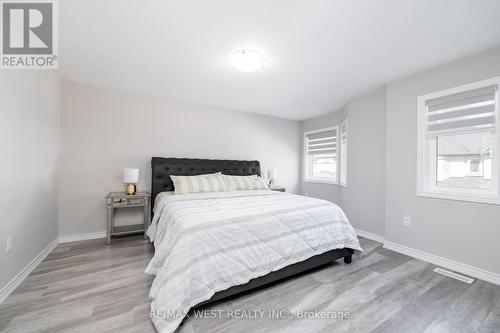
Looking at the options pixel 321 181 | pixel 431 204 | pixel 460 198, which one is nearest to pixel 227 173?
pixel 321 181

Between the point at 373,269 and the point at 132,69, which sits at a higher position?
the point at 132,69

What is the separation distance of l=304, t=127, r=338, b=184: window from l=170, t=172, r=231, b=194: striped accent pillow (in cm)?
242

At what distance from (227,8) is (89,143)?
2806 mm

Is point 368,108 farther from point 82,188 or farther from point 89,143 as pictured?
point 82,188

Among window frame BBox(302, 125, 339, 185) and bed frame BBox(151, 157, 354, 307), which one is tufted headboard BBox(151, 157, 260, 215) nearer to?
bed frame BBox(151, 157, 354, 307)

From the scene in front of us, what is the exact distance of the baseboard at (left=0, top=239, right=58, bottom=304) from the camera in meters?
1.64

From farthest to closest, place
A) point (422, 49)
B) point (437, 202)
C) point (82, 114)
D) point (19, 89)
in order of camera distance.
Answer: point (82, 114) → point (437, 202) → point (422, 49) → point (19, 89)

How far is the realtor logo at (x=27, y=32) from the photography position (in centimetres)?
158

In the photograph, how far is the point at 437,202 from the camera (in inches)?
95.0

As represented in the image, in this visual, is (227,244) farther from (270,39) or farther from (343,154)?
A: (343,154)

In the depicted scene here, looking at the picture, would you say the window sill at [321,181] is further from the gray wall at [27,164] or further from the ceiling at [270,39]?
the gray wall at [27,164]

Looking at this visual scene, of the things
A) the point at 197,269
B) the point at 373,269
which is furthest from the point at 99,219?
the point at 373,269

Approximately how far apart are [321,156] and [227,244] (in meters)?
3.67

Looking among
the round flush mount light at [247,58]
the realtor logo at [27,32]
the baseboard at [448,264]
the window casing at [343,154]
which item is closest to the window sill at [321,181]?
the window casing at [343,154]
